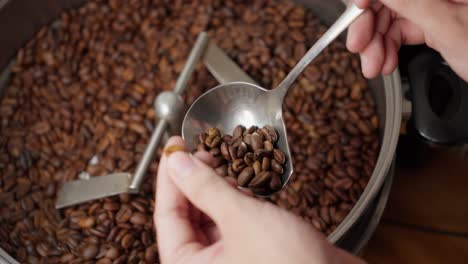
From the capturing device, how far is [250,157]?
0.71 m

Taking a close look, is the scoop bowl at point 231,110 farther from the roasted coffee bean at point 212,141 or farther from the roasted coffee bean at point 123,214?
the roasted coffee bean at point 123,214

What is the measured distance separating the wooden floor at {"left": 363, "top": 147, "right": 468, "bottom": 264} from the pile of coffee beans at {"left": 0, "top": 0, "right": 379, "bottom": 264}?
0.87 feet

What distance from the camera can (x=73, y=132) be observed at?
101 centimetres

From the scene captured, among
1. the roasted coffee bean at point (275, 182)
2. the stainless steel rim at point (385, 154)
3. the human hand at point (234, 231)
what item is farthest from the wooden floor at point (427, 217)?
the human hand at point (234, 231)

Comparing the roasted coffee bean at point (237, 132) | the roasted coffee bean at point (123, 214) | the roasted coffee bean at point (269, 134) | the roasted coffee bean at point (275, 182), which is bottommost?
the roasted coffee bean at point (123, 214)

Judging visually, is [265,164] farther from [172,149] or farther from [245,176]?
[172,149]

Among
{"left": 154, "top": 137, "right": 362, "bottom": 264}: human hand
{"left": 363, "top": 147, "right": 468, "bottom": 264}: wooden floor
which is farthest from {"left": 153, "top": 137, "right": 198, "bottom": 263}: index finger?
{"left": 363, "top": 147, "right": 468, "bottom": 264}: wooden floor

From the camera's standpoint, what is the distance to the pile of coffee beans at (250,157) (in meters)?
0.70

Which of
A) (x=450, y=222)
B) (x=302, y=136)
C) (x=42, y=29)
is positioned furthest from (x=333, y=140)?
(x=42, y=29)

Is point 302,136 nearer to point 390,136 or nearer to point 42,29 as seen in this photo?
point 390,136

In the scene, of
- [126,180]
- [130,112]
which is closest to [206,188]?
[126,180]

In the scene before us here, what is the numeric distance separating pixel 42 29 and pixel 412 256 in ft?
3.41

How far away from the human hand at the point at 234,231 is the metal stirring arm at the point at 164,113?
29 centimetres

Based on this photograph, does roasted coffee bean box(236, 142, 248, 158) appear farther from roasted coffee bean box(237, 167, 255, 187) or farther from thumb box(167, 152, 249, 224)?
thumb box(167, 152, 249, 224)
